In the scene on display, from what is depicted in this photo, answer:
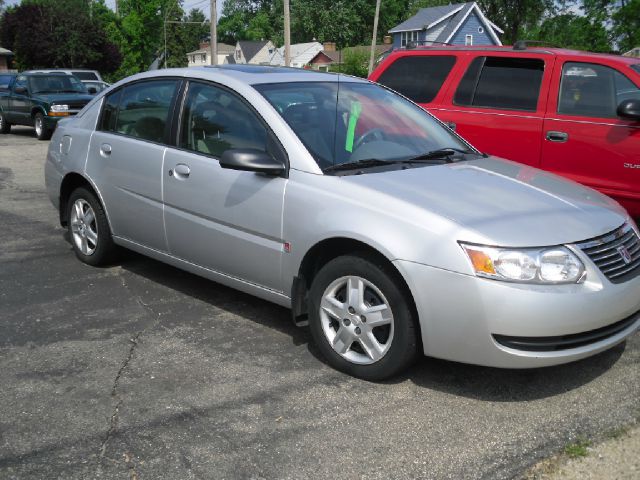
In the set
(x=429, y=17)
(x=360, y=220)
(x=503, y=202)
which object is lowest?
(x=360, y=220)

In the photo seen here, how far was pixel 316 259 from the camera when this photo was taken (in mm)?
4195

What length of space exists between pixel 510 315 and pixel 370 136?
65.4 inches

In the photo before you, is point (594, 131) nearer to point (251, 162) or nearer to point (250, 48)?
point (251, 162)

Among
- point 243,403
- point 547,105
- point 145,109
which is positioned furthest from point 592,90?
point 243,403

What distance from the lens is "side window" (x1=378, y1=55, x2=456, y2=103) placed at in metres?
7.40

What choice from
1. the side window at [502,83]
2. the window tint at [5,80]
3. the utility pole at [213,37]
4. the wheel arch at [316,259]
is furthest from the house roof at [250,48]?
the wheel arch at [316,259]

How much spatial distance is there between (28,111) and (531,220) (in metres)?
16.9

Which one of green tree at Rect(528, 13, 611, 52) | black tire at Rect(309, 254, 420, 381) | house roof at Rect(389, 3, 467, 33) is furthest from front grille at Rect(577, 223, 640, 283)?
house roof at Rect(389, 3, 467, 33)

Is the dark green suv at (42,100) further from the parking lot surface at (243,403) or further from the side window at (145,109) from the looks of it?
the parking lot surface at (243,403)

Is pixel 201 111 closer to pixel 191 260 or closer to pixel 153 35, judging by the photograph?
pixel 191 260

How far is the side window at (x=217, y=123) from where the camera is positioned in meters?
4.59

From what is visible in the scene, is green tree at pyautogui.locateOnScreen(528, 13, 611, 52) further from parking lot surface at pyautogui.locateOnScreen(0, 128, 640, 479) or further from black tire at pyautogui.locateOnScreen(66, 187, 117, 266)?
parking lot surface at pyautogui.locateOnScreen(0, 128, 640, 479)

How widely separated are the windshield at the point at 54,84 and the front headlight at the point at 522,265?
16.6 meters

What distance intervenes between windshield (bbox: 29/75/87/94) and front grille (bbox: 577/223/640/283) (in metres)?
16.6
